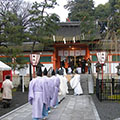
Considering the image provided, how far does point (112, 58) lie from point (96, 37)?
124 inches

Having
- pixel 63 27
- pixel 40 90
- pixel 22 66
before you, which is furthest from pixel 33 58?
pixel 63 27

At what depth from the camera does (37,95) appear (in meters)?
7.17

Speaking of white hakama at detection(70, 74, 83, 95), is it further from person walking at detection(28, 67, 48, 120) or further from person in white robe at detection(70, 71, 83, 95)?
person walking at detection(28, 67, 48, 120)

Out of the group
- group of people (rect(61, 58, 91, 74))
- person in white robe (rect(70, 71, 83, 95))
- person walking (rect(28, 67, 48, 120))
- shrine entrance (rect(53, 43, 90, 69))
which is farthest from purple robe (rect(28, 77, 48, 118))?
shrine entrance (rect(53, 43, 90, 69))

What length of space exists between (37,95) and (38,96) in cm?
4

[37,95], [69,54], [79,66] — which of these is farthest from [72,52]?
[37,95]

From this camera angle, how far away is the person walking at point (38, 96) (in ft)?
23.1

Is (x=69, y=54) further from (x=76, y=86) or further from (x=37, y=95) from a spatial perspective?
(x=37, y=95)

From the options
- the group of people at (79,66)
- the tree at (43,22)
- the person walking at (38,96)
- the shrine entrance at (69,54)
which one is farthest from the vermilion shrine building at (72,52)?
the person walking at (38,96)

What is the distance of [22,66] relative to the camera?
17.5 metres

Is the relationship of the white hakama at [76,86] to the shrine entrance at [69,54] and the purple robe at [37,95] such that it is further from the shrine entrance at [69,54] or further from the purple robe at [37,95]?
the purple robe at [37,95]

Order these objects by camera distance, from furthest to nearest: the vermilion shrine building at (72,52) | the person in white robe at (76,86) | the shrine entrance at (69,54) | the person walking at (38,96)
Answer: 1. the shrine entrance at (69,54)
2. the vermilion shrine building at (72,52)
3. the person in white robe at (76,86)
4. the person walking at (38,96)

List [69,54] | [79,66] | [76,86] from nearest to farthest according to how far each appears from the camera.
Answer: [76,86]
[69,54]
[79,66]

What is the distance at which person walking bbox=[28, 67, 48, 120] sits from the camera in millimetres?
7050
